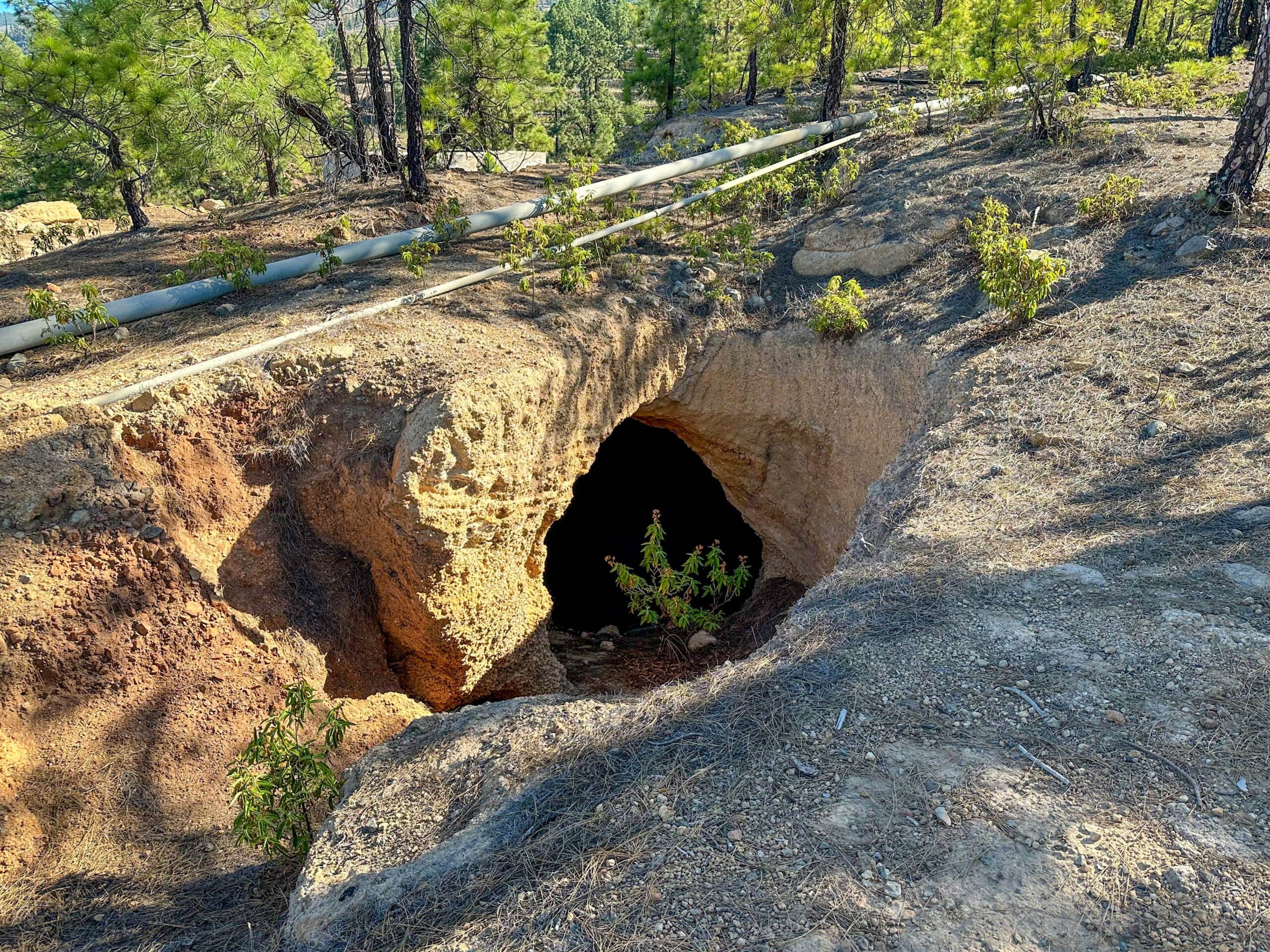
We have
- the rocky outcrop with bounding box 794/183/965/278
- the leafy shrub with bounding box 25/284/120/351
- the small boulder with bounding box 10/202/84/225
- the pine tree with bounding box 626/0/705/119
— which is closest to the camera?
the leafy shrub with bounding box 25/284/120/351

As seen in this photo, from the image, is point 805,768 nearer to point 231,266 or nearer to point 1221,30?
point 231,266

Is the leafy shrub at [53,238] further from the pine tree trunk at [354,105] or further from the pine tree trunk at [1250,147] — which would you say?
the pine tree trunk at [1250,147]

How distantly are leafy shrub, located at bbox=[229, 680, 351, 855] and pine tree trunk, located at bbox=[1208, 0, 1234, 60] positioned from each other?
16.7m

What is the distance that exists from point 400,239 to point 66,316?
280cm

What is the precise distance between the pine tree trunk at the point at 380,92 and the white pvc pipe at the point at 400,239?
1.31 m

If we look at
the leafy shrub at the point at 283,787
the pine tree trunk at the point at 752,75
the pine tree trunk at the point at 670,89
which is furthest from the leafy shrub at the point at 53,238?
the pine tree trunk at the point at 752,75

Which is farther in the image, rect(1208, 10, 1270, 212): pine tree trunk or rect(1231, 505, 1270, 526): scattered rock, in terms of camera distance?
rect(1208, 10, 1270, 212): pine tree trunk

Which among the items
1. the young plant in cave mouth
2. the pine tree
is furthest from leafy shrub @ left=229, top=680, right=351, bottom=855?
the pine tree

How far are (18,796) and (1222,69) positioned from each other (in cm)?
1497

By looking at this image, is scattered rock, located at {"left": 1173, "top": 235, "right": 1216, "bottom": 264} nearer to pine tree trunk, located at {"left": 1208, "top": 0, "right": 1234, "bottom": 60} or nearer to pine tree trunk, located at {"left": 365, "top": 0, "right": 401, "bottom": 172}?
pine tree trunk, located at {"left": 365, "top": 0, "right": 401, "bottom": 172}

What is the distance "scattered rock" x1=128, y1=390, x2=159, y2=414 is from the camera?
5156mm

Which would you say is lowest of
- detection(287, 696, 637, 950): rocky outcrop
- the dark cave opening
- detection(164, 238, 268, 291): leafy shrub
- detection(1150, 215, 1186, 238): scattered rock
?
the dark cave opening

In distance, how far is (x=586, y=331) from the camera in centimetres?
694

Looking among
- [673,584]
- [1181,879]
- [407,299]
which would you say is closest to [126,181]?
[407,299]
